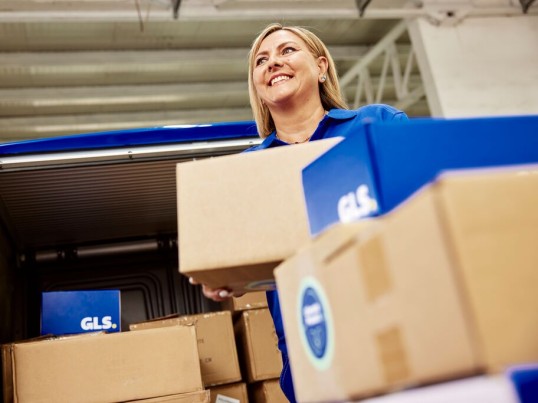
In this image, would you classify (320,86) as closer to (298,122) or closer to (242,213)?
(298,122)

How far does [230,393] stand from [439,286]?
227cm

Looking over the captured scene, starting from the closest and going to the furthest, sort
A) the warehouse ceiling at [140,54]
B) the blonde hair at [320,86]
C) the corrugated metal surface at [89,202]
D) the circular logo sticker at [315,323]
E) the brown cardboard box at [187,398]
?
the circular logo sticker at [315,323], the blonde hair at [320,86], the brown cardboard box at [187,398], the corrugated metal surface at [89,202], the warehouse ceiling at [140,54]

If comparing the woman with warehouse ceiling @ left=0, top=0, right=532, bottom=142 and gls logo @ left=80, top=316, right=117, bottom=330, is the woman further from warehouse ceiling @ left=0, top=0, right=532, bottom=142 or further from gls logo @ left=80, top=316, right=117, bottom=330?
warehouse ceiling @ left=0, top=0, right=532, bottom=142

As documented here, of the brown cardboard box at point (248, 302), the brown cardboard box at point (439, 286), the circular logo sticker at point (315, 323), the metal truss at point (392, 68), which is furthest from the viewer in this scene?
the metal truss at point (392, 68)

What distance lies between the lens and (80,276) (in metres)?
3.16

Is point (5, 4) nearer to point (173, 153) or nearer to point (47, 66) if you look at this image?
point (47, 66)

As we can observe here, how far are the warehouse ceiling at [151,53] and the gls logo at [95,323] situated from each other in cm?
235

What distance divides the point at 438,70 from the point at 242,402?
350 centimetres

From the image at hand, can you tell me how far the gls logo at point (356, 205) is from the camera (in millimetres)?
987

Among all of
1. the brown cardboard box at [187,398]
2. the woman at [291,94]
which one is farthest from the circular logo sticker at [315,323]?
the brown cardboard box at [187,398]

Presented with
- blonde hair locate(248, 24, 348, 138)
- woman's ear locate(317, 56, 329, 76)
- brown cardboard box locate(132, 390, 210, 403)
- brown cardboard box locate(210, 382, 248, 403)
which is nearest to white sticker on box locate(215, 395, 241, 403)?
brown cardboard box locate(210, 382, 248, 403)

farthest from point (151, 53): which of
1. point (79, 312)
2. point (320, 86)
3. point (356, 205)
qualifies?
point (356, 205)

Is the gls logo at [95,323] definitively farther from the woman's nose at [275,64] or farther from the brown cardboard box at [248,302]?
the woman's nose at [275,64]

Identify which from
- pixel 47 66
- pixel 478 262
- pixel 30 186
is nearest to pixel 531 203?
pixel 478 262
